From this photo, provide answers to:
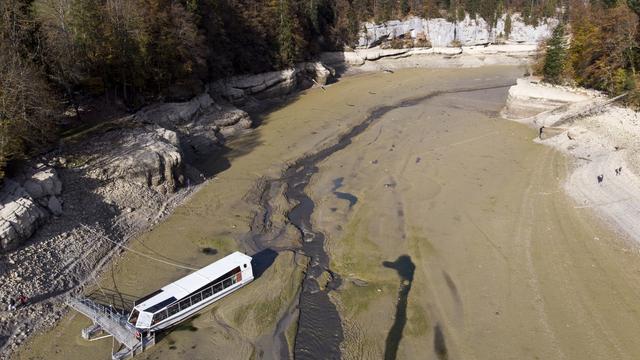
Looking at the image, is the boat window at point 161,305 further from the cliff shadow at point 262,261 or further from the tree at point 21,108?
the tree at point 21,108

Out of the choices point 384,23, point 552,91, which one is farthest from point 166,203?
point 384,23

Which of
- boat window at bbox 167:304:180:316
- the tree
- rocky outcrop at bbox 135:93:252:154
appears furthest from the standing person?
rocky outcrop at bbox 135:93:252:154

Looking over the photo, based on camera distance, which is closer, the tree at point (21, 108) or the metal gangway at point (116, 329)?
the metal gangway at point (116, 329)

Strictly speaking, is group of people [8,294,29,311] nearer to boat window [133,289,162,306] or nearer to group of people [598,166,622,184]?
boat window [133,289,162,306]

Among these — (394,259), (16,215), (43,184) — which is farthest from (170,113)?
(394,259)

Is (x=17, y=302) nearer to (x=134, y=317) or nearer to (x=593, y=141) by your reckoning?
(x=134, y=317)

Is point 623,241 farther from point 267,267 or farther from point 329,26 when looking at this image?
point 329,26

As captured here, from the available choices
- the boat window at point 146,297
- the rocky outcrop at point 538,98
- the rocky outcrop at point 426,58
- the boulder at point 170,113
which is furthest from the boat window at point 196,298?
the rocky outcrop at point 426,58
